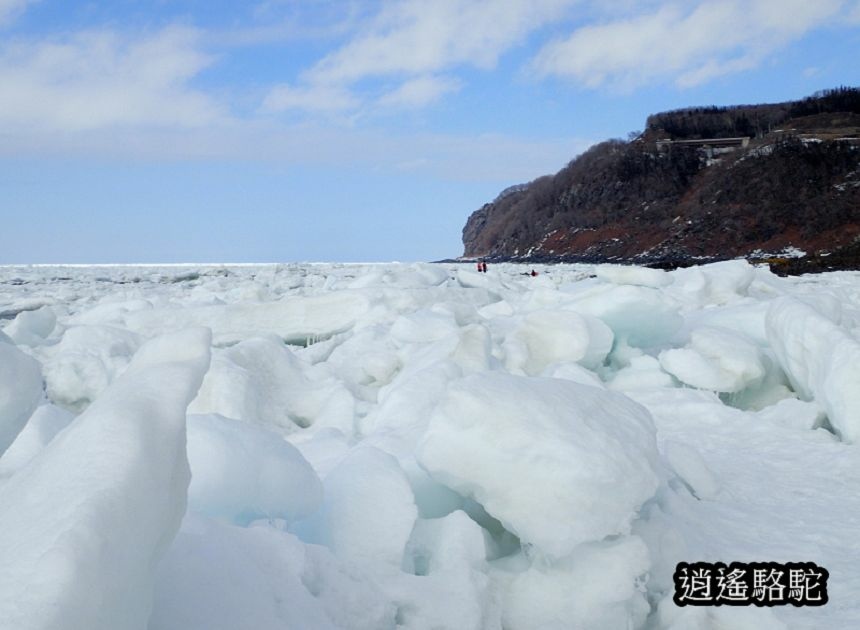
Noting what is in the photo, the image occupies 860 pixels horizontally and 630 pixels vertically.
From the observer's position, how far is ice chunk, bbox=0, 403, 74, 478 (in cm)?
208

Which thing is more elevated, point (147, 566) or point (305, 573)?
point (147, 566)

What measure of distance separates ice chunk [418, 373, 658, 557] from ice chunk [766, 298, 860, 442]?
5.01ft

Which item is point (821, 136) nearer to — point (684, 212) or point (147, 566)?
point (684, 212)

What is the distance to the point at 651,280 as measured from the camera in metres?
6.70

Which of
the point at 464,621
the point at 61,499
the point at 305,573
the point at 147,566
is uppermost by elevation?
the point at 61,499

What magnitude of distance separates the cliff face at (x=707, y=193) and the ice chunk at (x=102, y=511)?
30.9m

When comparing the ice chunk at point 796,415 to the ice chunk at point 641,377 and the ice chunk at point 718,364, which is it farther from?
the ice chunk at point 641,377

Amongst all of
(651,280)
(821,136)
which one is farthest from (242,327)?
(821,136)

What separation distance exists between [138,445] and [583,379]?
288 centimetres

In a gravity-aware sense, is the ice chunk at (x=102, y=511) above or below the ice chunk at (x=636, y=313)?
above

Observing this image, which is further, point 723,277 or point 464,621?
point 723,277

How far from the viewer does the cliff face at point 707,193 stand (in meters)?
36.8

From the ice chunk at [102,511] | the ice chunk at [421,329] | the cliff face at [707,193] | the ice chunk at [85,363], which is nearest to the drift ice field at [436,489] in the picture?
the ice chunk at [102,511]

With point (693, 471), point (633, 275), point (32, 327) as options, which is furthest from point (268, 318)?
point (693, 471)
